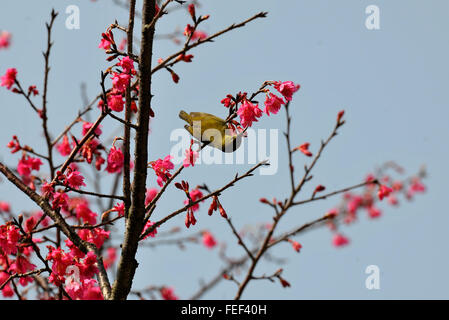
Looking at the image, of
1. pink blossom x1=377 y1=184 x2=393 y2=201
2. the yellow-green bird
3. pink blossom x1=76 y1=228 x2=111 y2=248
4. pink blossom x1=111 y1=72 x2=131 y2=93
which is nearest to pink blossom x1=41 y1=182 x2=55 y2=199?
pink blossom x1=76 y1=228 x2=111 y2=248

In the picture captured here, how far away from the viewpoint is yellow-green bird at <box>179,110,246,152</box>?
2867mm

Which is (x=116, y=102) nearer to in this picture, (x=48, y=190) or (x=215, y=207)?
(x=48, y=190)

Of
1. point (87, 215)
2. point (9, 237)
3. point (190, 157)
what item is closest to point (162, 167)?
point (190, 157)

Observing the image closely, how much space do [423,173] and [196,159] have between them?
7.40 meters

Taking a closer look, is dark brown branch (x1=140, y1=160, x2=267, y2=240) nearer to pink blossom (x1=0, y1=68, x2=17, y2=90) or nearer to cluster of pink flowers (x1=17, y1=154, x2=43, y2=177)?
cluster of pink flowers (x1=17, y1=154, x2=43, y2=177)

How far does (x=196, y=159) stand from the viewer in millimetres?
2922

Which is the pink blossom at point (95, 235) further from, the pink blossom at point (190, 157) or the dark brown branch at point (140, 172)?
the pink blossom at point (190, 157)

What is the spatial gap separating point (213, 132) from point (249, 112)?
0.25m

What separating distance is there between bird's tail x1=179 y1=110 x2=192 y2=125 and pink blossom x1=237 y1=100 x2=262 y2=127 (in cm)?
30

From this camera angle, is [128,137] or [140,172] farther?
[128,137]

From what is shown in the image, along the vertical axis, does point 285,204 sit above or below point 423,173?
below

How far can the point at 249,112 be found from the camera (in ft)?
9.47
